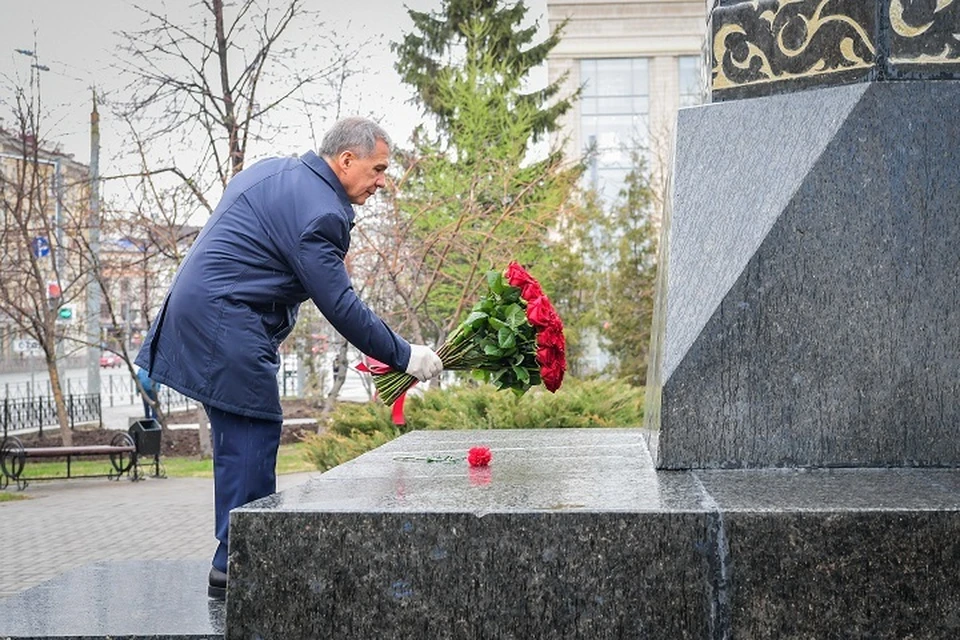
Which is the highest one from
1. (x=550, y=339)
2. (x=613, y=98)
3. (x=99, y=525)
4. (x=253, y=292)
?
(x=613, y=98)

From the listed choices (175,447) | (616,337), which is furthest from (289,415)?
(616,337)

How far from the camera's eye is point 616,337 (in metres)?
22.8

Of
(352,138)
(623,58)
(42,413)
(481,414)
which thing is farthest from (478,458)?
(623,58)

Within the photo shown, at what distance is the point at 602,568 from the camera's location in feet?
9.06

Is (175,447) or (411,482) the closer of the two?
(411,482)

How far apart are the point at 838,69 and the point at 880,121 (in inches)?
10.5

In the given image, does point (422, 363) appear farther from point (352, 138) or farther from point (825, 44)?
point (825, 44)

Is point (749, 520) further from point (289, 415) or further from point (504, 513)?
point (289, 415)

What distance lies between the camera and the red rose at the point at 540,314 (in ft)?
13.5

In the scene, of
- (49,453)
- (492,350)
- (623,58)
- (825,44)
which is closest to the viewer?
(825,44)

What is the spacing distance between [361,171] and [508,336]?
782mm

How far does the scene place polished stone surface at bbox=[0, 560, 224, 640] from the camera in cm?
315

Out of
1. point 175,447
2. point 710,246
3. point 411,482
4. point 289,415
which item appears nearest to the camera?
point 411,482

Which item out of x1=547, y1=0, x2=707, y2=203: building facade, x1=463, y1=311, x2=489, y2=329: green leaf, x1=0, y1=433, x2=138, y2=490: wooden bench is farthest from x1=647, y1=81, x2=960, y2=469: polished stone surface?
x1=547, y1=0, x2=707, y2=203: building facade
